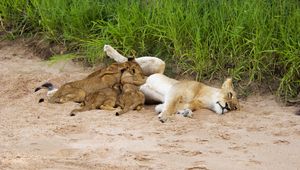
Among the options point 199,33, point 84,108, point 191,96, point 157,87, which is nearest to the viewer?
point 84,108

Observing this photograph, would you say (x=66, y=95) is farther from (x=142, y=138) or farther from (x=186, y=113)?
(x=142, y=138)

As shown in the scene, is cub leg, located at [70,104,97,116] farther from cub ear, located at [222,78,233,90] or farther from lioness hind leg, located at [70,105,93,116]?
cub ear, located at [222,78,233,90]

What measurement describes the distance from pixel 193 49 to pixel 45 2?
2220 mm

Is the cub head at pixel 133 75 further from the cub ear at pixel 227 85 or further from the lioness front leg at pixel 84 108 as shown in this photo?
the cub ear at pixel 227 85

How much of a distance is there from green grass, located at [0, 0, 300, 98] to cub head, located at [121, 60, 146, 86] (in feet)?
1.98

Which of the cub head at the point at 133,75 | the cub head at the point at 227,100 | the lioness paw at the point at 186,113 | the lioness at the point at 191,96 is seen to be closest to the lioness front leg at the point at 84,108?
the cub head at the point at 133,75

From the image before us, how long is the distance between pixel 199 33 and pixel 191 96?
3.13ft

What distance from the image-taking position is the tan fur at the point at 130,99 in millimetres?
7060

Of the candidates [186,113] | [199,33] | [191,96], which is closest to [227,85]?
[191,96]

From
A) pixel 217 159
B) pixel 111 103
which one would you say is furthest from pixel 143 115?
pixel 217 159

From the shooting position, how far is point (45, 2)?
9.08 m

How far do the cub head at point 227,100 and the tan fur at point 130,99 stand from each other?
77 centimetres

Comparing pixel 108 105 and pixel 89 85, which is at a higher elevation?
pixel 89 85

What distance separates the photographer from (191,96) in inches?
283
